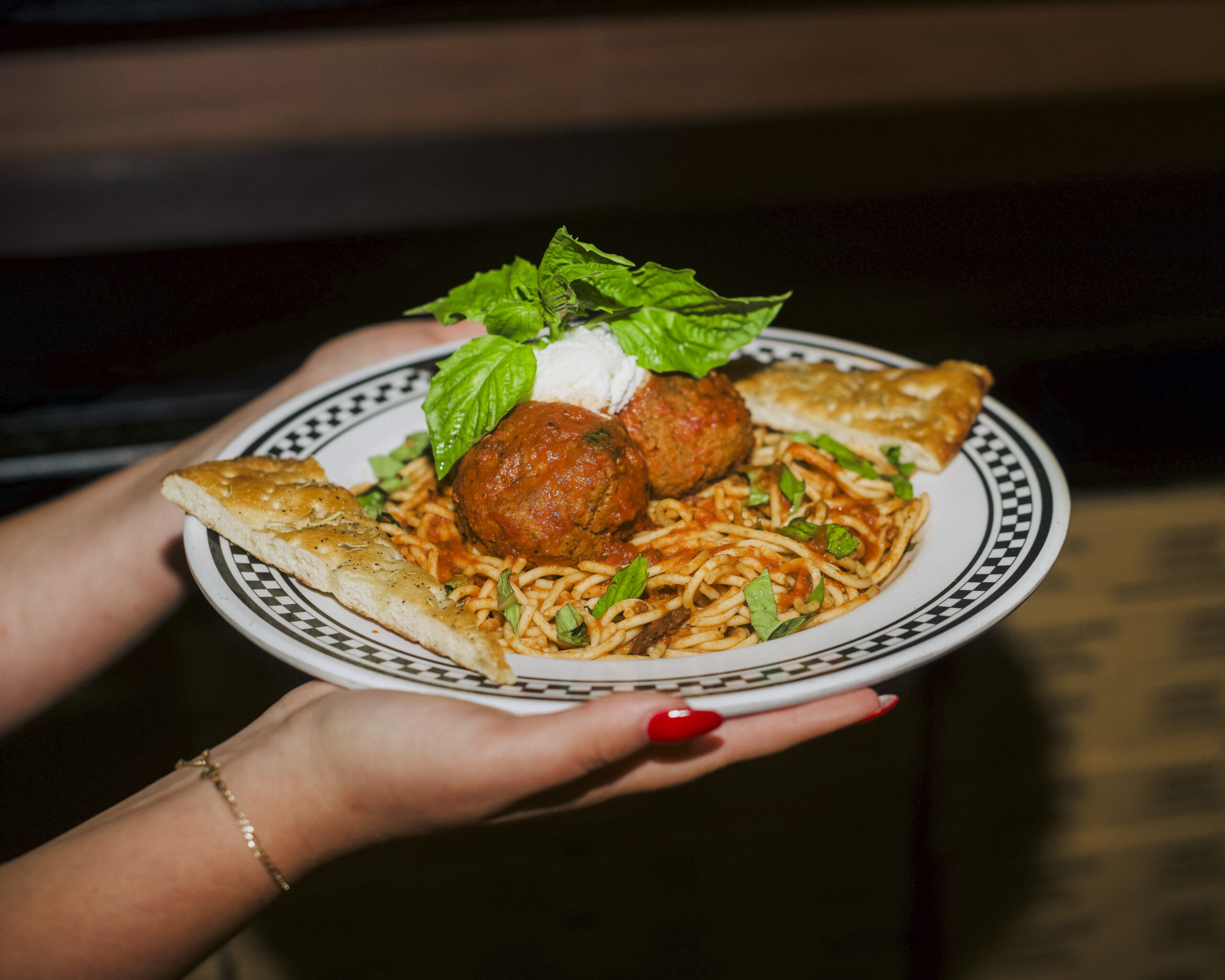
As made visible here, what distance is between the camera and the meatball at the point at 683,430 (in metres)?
3.63

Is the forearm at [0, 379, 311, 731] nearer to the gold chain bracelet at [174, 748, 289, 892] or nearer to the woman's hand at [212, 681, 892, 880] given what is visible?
the woman's hand at [212, 681, 892, 880]

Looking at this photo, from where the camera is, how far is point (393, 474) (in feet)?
13.1

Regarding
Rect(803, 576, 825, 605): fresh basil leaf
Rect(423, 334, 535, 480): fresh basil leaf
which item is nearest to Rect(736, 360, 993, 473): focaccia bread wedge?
Rect(803, 576, 825, 605): fresh basil leaf

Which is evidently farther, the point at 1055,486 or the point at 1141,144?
the point at 1141,144

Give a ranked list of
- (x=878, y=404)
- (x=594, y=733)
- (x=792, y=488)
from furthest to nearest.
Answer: (x=878, y=404)
(x=792, y=488)
(x=594, y=733)

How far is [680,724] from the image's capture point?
95.9 inches

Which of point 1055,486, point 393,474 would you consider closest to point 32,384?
point 393,474

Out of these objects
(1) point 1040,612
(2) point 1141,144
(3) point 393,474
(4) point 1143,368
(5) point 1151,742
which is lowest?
(5) point 1151,742

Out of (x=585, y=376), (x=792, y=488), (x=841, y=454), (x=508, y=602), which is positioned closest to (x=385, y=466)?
(x=585, y=376)

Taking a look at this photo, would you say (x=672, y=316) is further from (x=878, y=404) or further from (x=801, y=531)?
(x=878, y=404)

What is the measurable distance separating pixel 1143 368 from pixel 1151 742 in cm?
224

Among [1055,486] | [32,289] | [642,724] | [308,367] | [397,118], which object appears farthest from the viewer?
[397,118]

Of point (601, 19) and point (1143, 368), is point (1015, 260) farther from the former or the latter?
point (601, 19)

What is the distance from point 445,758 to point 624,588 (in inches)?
36.1
